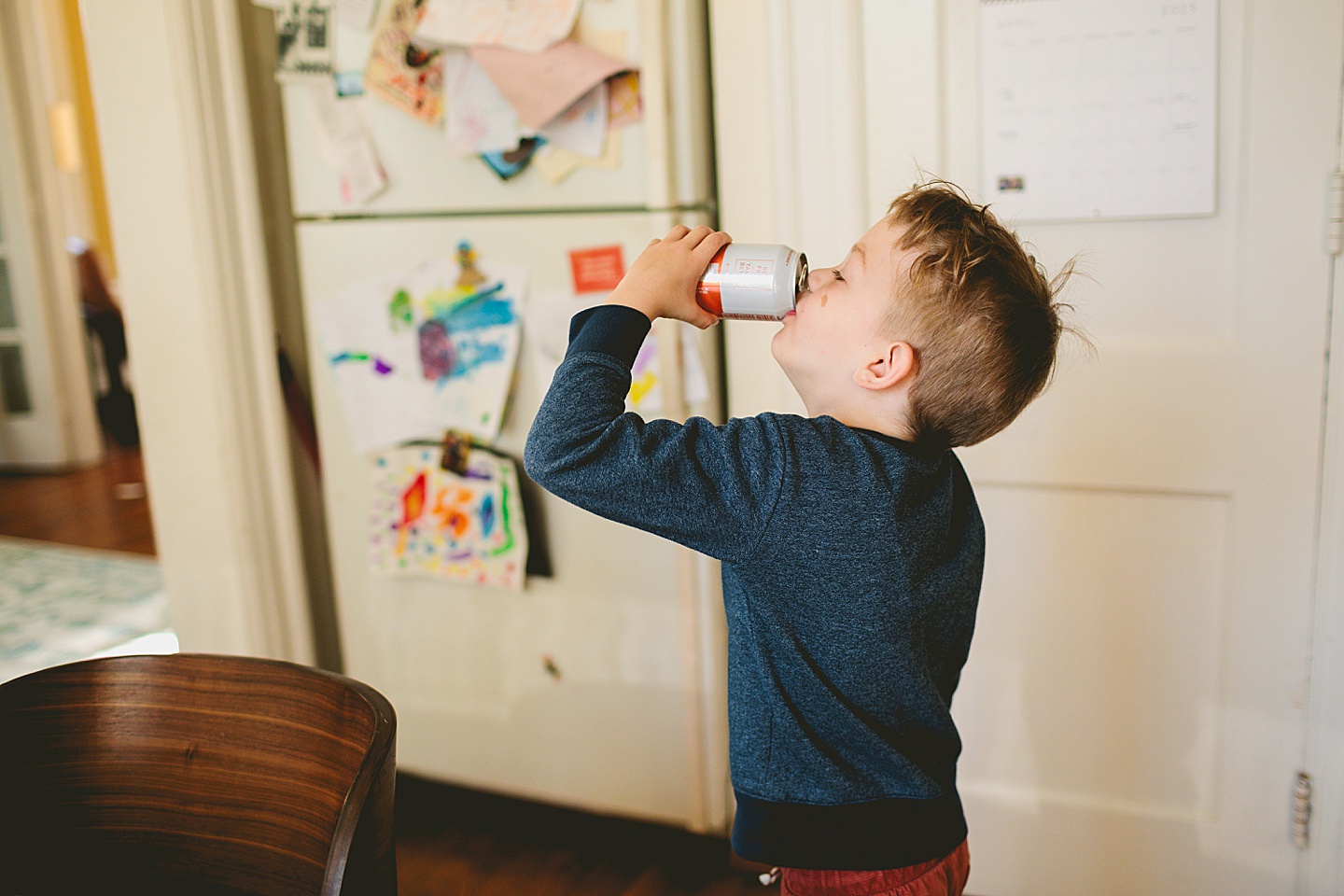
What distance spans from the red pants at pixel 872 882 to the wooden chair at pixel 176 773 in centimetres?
44

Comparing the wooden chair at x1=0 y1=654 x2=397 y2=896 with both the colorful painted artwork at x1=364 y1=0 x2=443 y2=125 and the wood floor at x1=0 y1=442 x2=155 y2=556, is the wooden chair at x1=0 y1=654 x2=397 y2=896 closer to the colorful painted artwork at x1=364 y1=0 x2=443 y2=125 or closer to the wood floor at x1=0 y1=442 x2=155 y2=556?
the colorful painted artwork at x1=364 y1=0 x2=443 y2=125

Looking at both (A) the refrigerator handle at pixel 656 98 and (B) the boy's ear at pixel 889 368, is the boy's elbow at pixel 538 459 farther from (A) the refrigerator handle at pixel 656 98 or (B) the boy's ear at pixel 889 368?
(A) the refrigerator handle at pixel 656 98

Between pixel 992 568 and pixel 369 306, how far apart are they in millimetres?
1175

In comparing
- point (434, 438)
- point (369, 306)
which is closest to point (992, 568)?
point (434, 438)

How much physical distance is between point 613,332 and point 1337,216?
1078 millimetres

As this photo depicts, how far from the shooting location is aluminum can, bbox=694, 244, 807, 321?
0.94 meters

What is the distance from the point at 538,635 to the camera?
1.94m

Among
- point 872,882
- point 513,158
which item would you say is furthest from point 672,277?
point 513,158

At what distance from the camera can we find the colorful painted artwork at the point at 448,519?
188cm

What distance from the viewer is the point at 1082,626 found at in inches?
64.6

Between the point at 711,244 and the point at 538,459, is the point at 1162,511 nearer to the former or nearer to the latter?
the point at 711,244

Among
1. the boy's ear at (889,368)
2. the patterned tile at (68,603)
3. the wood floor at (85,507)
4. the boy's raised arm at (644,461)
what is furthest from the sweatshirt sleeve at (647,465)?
the wood floor at (85,507)

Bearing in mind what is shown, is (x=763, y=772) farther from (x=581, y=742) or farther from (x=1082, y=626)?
(x=581, y=742)

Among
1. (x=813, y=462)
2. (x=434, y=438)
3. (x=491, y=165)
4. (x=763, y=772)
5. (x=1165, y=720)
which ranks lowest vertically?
(x=1165, y=720)
